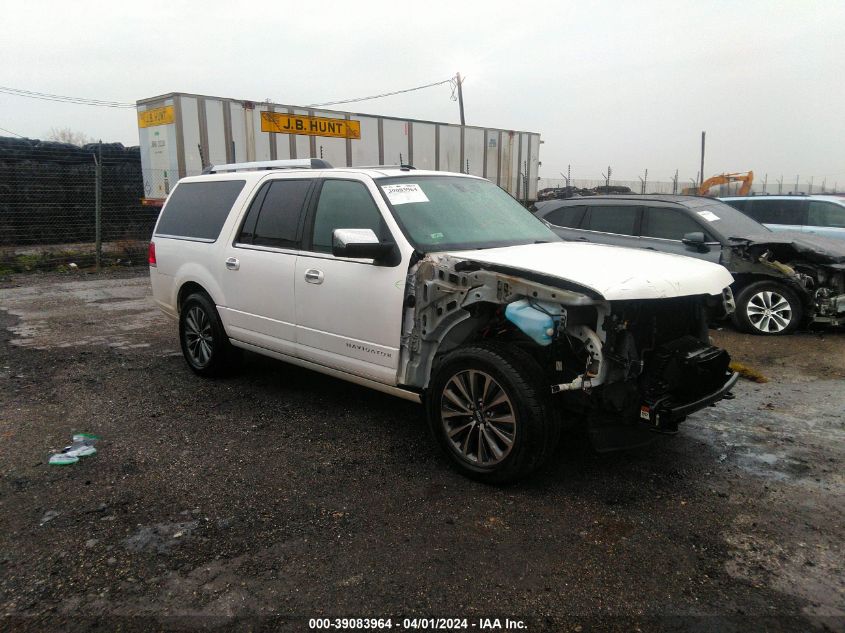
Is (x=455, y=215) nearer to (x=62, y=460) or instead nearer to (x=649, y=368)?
(x=649, y=368)

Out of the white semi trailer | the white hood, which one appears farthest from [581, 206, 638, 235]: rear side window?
the white semi trailer

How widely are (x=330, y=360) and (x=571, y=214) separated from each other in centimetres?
525

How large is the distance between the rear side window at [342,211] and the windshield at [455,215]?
0.49ft

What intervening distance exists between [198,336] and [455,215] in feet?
9.09

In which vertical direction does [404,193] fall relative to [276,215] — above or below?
above

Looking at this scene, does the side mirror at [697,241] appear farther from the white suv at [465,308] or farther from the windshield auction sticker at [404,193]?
the windshield auction sticker at [404,193]

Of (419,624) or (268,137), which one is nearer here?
(419,624)

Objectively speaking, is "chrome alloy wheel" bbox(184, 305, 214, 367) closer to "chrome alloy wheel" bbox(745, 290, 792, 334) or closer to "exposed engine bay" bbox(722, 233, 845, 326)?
"exposed engine bay" bbox(722, 233, 845, 326)

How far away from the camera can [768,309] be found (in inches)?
290

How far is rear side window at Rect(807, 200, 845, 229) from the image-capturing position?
1025cm

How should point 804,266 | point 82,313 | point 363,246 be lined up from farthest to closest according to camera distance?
point 82,313 → point 804,266 → point 363,246

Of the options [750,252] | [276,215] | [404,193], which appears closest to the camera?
[404,193]

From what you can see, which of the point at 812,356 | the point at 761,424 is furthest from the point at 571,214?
the point at 761,424

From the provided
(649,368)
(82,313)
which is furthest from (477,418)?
(82,313)
